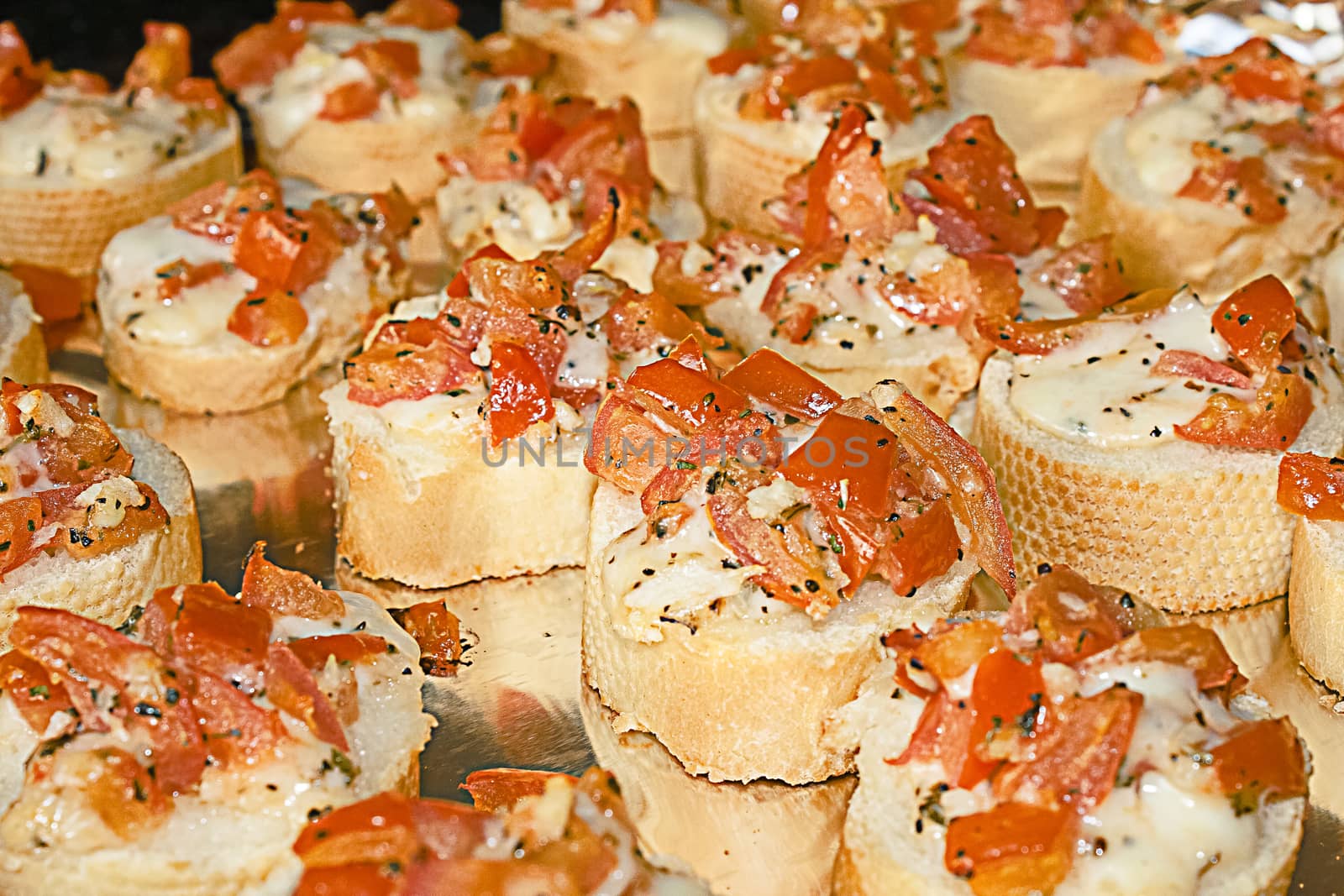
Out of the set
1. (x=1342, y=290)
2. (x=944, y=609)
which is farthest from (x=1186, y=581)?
(x=1342, y=290)

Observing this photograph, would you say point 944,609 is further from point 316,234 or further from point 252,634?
point 316,234

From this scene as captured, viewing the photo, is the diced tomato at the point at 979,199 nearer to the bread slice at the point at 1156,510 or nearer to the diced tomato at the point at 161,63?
the bread slice at the point at 1156,510

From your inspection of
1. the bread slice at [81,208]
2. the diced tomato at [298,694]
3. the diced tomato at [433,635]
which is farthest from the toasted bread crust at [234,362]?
the diced tomato at [298,694]

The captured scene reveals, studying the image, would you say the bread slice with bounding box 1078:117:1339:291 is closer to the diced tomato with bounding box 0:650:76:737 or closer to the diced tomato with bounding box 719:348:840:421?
the diced tomato with bounding box 719:348:840:421

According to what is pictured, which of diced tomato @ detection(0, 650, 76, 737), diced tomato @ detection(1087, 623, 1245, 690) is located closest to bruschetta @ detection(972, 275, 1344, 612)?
diced tomato @ detection(1087, 623, 1245, 690)

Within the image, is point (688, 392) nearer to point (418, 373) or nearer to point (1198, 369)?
point (418, 373)
